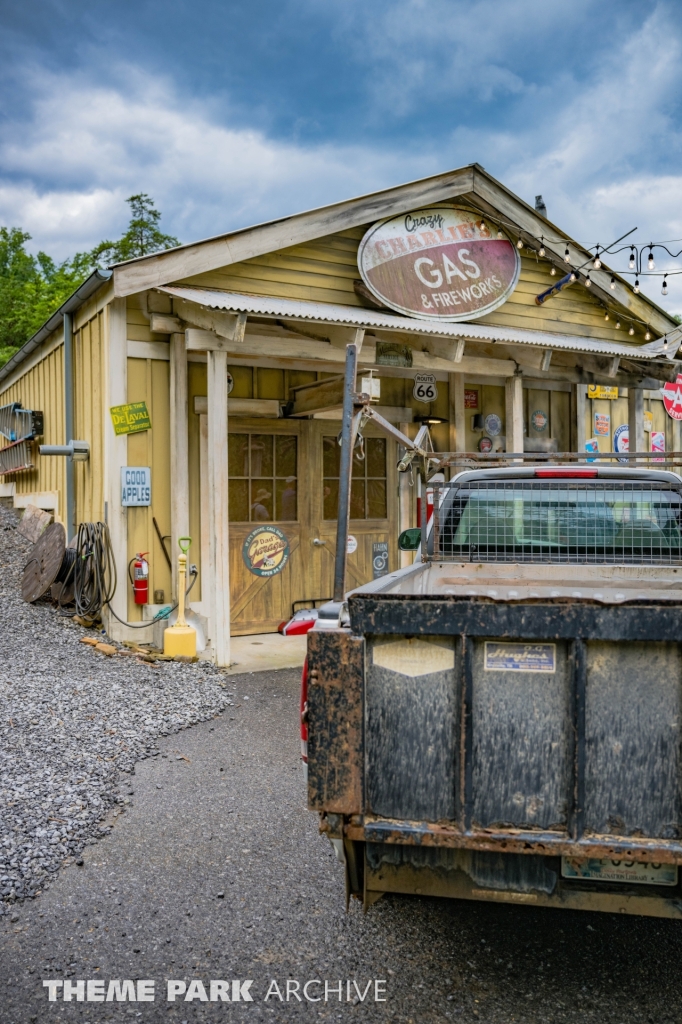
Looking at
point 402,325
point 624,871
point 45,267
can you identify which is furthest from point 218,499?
point 45,267

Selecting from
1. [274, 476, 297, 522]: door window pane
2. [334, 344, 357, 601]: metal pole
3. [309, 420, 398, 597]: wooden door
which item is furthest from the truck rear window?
[309, 420, 398, 597]: wooden door

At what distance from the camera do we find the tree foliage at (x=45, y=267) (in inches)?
998

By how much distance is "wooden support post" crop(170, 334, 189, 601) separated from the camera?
24.8 ft

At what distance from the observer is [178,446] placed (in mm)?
7547

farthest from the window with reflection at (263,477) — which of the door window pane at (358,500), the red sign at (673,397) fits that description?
the red sign at (673,397)

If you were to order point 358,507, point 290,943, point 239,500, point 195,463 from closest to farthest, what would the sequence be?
point 290,943
point 195,463
point 239,500
point 358,507

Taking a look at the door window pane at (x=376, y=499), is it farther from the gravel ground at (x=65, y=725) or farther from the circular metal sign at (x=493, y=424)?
the gravel ground at (x=65, y=725)

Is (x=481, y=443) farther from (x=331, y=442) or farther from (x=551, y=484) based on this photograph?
(x=551, y=484)

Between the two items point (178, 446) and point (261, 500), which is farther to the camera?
point (261, 500)

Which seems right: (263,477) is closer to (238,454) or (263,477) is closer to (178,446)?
(238,454)

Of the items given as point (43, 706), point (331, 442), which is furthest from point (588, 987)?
point (331, 442)

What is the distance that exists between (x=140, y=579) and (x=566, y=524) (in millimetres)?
4526

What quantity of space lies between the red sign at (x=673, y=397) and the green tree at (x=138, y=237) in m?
24.0

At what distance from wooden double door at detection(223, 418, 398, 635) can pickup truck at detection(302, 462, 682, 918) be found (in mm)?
6376
